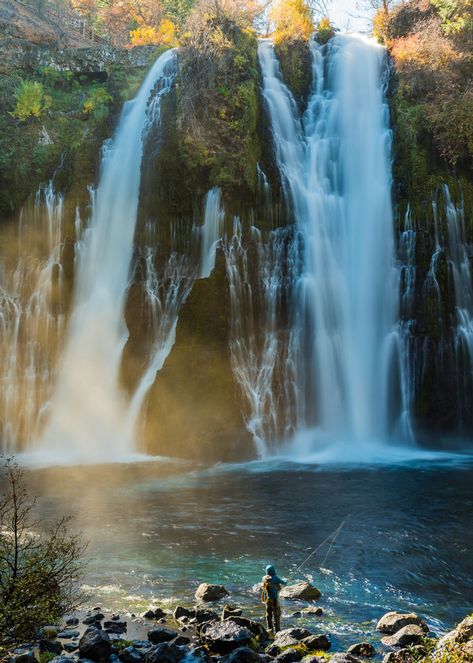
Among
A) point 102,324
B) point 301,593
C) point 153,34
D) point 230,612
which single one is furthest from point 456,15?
point 230,612

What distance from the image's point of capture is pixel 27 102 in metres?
Answer: 28.8

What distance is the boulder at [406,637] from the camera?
7824mm

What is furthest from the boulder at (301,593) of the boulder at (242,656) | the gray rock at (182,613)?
the boulder at (242,656)

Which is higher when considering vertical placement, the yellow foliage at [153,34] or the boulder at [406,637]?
the yellow foliage at [153,34]

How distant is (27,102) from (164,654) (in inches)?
1077

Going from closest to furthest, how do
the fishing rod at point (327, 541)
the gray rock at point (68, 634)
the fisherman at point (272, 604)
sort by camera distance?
1. the gray rock at point (68, 634)
2. the fisherman at point (272, 604)
3. the fishing rod at point (327, 541)

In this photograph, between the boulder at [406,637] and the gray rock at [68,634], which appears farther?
the gray rock at [68,634]

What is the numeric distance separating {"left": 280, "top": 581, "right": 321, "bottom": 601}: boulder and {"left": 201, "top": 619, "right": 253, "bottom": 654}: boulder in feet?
5.15

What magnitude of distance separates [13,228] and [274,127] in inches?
467

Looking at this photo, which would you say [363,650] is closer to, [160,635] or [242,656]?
[242,656]

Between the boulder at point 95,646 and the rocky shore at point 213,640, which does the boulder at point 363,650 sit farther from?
the boulder at point 95,646

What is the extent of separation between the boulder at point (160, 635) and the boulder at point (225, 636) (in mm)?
417

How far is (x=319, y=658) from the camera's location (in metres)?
7.24

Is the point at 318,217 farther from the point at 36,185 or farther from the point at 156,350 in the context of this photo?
the point at 36,185
